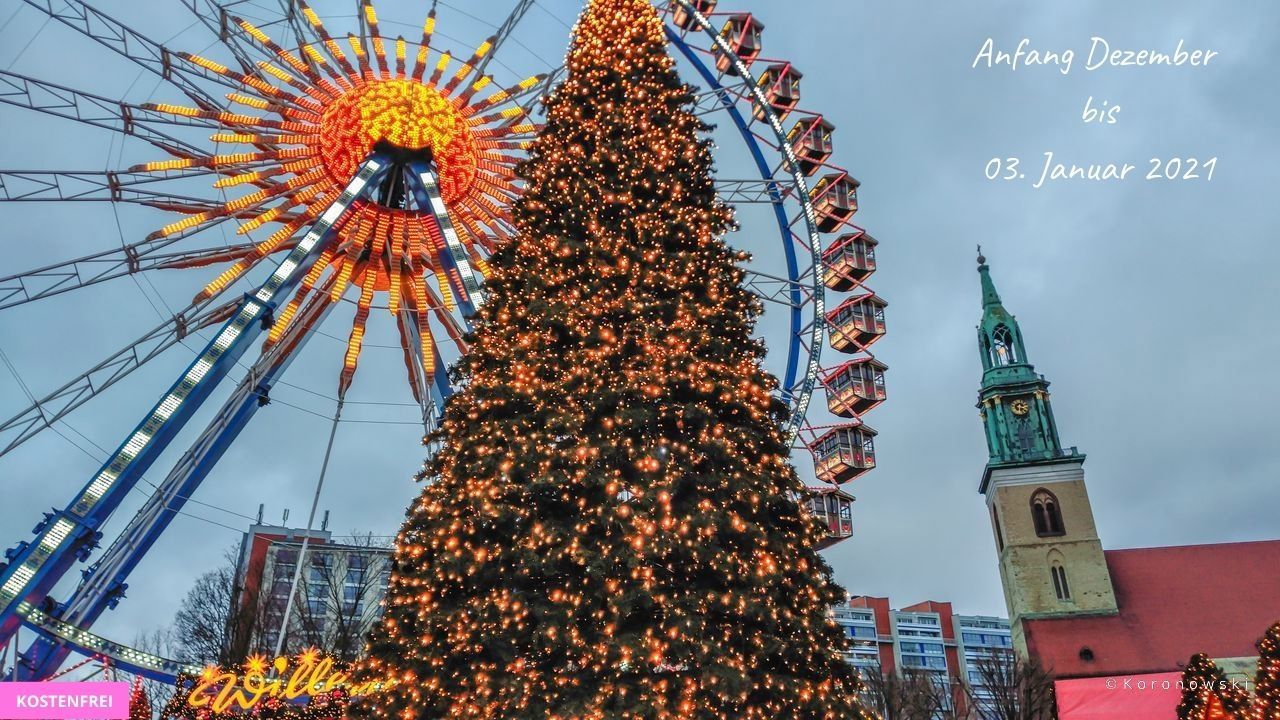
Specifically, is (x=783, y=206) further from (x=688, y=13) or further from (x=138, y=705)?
(x=138, y=705)

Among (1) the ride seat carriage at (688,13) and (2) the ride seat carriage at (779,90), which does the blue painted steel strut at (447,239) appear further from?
(2) the ride seat carriage at (779,90)

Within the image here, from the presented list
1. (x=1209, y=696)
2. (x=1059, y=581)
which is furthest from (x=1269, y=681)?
(x=1059, y=581)

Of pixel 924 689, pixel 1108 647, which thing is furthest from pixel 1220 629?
pixel 924 689

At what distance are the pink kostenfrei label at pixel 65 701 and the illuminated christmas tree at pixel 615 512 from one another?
3962 millimetres

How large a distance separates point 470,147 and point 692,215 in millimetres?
10649

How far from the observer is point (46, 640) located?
44.7 feet

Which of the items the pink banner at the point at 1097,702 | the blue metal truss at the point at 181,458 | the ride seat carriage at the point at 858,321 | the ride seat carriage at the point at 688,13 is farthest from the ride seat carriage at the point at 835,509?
the ride seat carriage at the point at 688,13

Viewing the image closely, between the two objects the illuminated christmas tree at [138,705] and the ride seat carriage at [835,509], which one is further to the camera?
the ride seat carriage at [835,509]

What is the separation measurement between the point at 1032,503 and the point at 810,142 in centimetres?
3496

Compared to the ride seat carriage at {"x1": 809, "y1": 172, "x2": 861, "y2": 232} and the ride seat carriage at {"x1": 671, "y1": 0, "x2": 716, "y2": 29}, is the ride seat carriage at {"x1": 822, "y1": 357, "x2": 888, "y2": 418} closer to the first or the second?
the ride seat carriage at {"x1": 809, "y1": 172, "x2": 861, "y2": 232}

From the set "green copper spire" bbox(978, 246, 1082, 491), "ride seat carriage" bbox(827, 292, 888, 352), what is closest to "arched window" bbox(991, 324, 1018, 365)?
"green copper spire" bbox(978, 246, 1082, 491)

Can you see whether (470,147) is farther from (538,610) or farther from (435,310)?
(538,610)

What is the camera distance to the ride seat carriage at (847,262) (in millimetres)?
21656

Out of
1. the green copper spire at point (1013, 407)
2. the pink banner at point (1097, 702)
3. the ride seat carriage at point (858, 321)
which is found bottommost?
the pink banner at point (1097, 702)
